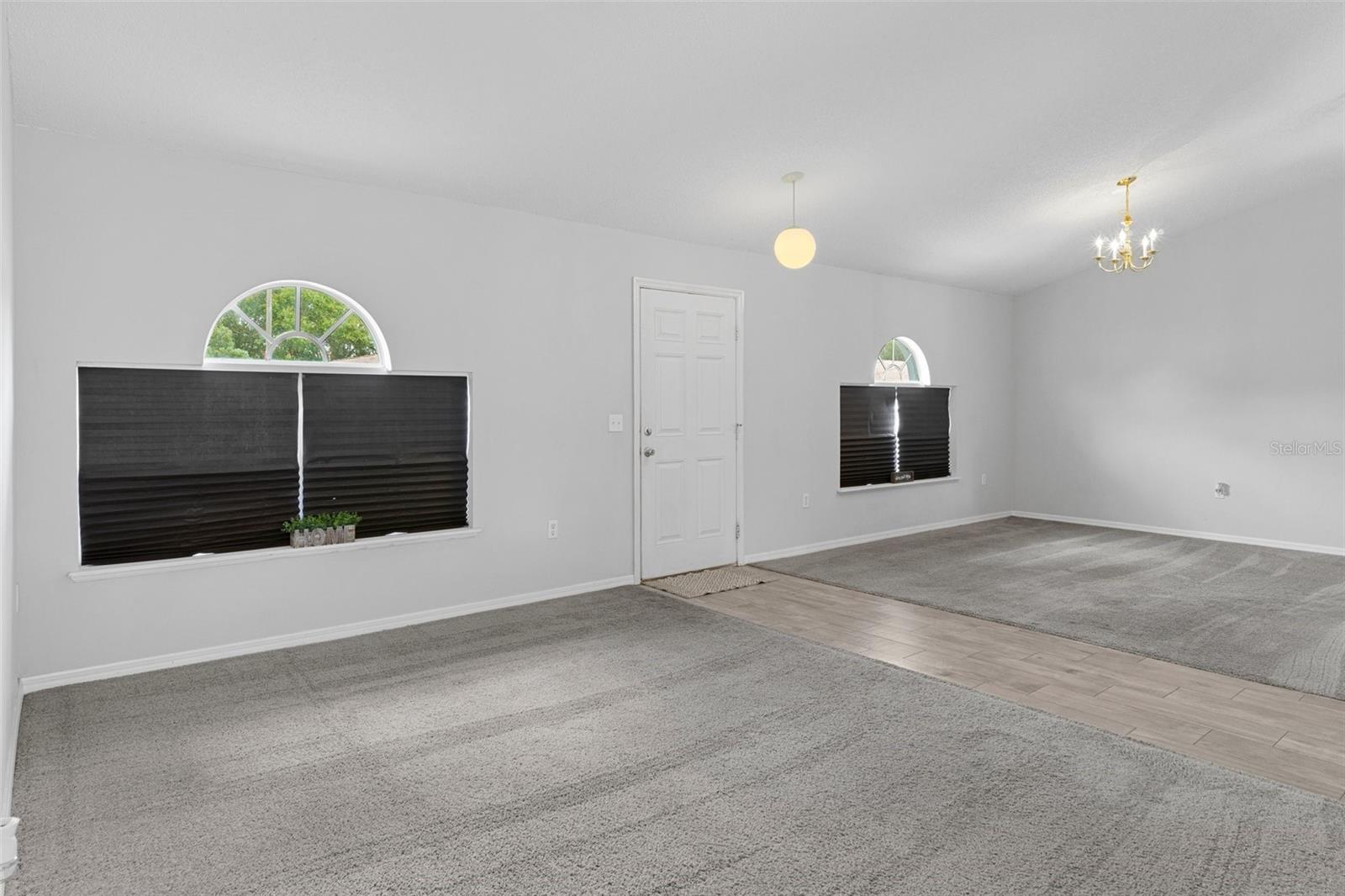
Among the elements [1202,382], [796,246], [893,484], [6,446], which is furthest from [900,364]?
[6,446]

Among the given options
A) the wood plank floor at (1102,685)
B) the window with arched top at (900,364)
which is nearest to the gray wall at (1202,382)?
the window with arched top at (900,364)

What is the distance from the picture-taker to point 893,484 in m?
7.16

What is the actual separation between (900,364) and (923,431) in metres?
0.75

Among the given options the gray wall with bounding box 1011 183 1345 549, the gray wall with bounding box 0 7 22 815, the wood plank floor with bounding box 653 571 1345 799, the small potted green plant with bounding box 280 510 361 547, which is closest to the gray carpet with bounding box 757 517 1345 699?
the wood plank floor with bounding box 653 571 1345 799

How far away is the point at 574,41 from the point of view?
3.07 meters

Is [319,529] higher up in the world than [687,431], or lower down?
lower down

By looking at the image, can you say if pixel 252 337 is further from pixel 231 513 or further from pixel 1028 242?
pixel 1028 242

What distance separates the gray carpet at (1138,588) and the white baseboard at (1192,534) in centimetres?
16

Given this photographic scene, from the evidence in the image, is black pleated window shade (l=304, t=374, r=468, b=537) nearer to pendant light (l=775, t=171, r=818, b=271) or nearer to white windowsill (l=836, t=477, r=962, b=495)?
pendant light (l=775, t=171, r=818, b=271)

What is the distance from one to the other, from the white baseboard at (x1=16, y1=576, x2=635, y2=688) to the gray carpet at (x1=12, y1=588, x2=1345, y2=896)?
3.9 inches

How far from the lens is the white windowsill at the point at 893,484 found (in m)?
6.77

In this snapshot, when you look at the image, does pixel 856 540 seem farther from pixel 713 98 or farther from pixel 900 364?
pixel 713 98

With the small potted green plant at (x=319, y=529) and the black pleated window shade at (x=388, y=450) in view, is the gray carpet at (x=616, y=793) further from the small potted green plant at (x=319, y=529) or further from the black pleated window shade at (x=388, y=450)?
the black pleated window shade at (x=388, y=450)

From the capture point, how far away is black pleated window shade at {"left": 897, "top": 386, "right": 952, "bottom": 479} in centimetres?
740
